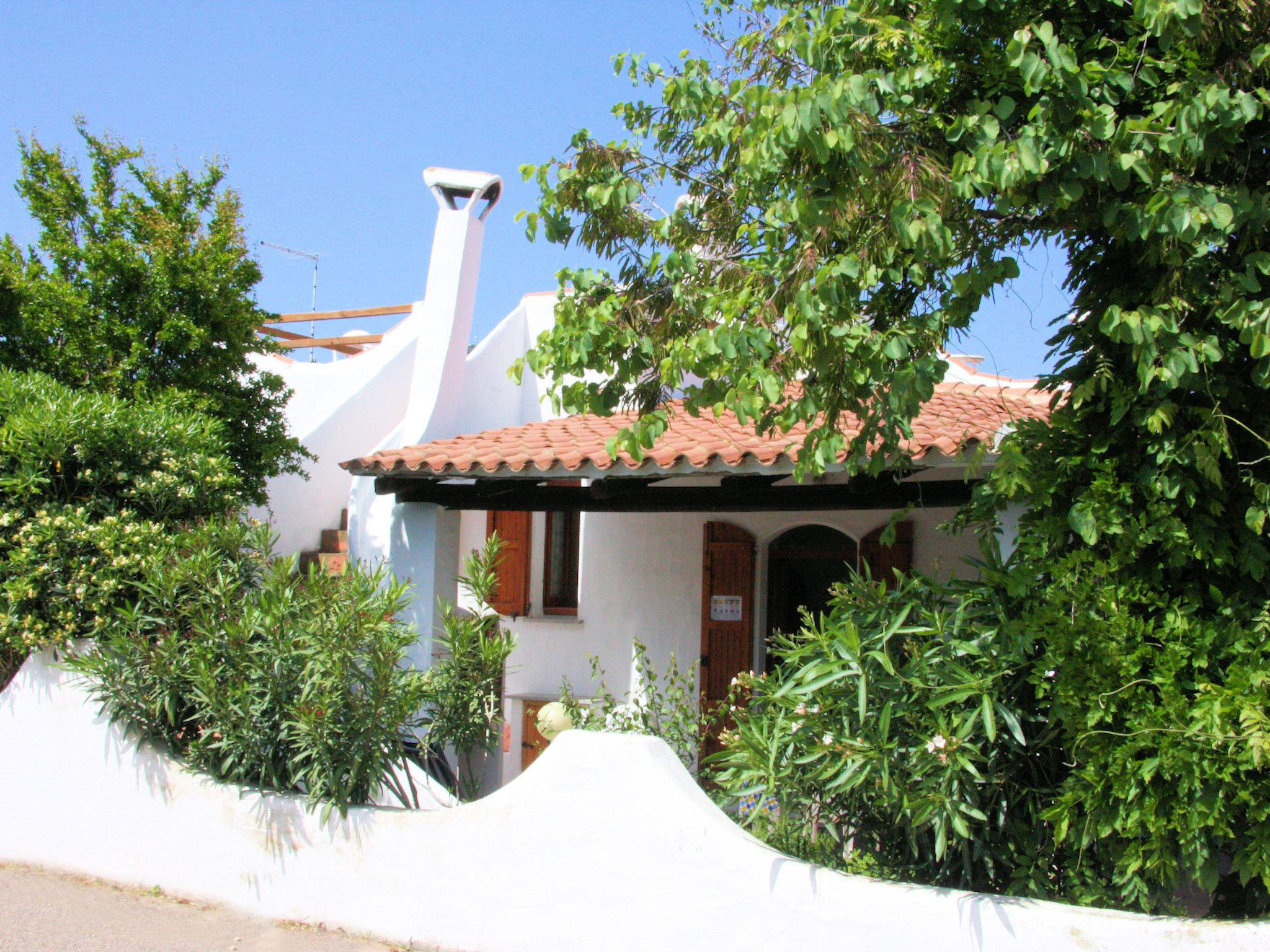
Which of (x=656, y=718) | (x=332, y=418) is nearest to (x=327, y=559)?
(x=332, y=418)

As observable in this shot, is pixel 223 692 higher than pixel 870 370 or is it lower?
lower

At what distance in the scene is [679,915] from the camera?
4.60 m

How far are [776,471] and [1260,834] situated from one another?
10.1 ft

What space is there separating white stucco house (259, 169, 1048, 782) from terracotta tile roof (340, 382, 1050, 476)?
2cm

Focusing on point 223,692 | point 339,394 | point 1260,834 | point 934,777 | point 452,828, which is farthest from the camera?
point 339,394

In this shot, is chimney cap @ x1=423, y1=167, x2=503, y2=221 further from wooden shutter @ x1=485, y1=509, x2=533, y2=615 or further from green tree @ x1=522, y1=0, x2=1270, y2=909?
green tree @ x1=522, y1=0, x2=1270, y2=909

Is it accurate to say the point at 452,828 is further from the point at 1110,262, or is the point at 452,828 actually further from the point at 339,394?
the point at 339,394

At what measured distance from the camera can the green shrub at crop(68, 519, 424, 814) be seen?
17.8ft

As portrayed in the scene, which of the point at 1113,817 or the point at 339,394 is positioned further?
the point at 339,394

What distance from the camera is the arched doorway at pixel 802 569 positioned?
9055 millimetres

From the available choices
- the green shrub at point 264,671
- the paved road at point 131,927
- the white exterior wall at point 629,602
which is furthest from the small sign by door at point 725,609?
the paved road at point 131,927

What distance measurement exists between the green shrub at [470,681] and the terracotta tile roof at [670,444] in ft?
4.02

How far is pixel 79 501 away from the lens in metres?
6.72

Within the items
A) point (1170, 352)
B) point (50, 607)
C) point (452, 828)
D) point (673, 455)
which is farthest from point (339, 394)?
point (1170, 352)
